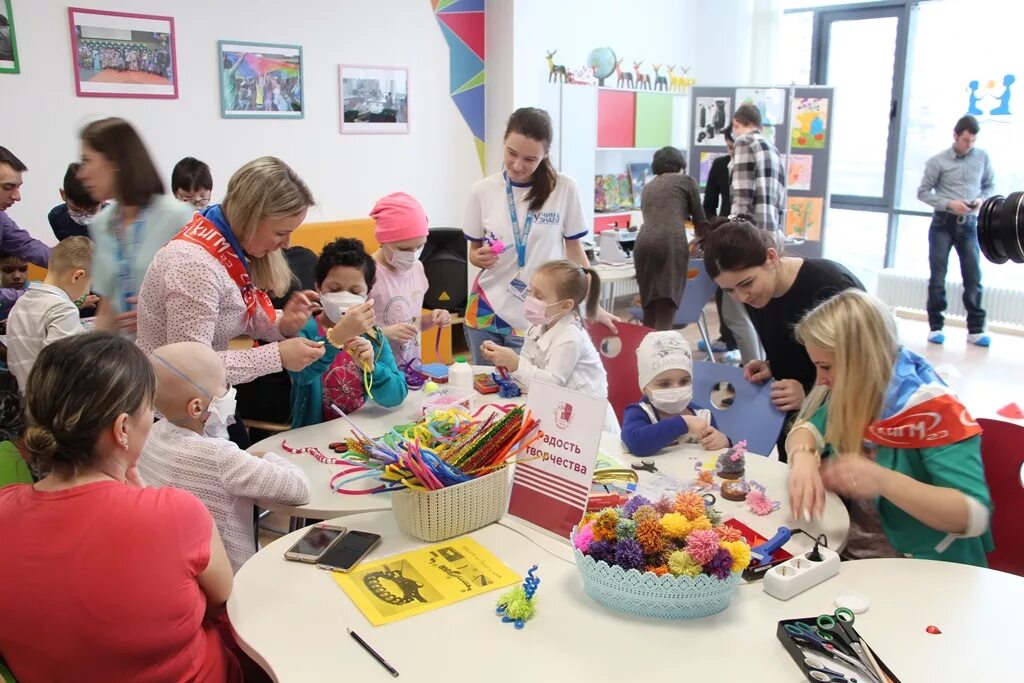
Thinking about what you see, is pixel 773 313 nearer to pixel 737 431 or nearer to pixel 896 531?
pixel 737 431

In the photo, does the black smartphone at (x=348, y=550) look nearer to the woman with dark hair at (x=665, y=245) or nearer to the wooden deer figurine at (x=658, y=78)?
the woman with dark hair at (x=665, y=245)

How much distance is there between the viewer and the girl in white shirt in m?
2.70

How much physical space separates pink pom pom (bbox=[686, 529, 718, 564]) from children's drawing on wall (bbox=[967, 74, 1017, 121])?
7.13 m

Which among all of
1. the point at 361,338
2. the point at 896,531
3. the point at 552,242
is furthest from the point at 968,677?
the point at 552,242

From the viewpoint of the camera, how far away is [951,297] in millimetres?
7258

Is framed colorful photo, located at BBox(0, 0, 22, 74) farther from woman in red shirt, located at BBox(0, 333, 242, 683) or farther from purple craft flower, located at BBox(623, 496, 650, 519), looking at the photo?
purple craft flower, located at BBox(623, 496, 650, 519)

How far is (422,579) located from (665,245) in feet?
12.9

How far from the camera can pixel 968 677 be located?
133cm

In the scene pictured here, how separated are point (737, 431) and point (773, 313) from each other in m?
0.40

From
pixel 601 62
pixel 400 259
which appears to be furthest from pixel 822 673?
pixel 601 62

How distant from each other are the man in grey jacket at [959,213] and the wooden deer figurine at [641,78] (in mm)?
2801

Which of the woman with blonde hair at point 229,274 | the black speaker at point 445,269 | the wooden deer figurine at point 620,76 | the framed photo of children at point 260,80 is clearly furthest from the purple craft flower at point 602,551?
the wooden deer figurine at point 620,76

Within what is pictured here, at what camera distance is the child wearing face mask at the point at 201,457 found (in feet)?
6.04

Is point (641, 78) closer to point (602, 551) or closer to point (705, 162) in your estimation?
point (705, 162)
